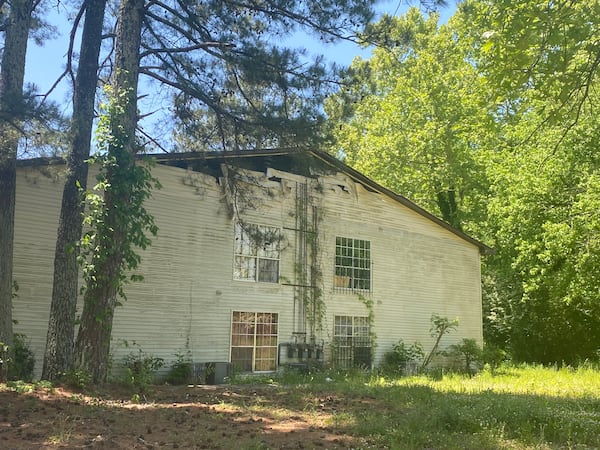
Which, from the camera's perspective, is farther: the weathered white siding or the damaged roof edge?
the weathered white siding

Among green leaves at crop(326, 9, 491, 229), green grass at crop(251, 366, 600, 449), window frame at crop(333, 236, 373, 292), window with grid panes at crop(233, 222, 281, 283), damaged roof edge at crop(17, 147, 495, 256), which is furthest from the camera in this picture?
green leaves at crop(326, 9, 491, 229)

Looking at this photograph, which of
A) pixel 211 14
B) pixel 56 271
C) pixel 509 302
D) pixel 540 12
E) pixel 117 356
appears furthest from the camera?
pixel 509 302

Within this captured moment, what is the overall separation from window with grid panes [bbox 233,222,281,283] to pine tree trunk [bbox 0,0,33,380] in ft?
19.3

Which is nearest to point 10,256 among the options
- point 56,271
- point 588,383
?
point 56,271

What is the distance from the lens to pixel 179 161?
14.4 metres

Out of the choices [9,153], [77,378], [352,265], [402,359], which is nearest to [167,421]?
[77,378]

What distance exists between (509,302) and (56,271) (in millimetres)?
20018

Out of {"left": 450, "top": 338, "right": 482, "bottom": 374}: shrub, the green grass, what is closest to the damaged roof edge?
{"left": 450, "top": 338, "right": 482, "bottom": 374}: shrub

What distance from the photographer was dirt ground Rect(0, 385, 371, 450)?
651 cm

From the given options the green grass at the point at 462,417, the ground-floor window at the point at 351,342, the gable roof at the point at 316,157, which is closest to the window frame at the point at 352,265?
the ground-floor window at the point at 351,342

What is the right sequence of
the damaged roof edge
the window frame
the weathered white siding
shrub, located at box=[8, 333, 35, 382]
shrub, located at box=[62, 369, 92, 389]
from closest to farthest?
shrub, located at box=[62, 369, 92, 389]
shrub, located at box=[8, 333, 35, 382]
the damaged roof edge
the weathered white siding
the window frame

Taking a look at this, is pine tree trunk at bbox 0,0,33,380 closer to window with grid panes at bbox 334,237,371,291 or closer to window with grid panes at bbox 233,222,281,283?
window with grid panes at bbox 233,222,281,283

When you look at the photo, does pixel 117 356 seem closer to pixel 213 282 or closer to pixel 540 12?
pixel 213 282

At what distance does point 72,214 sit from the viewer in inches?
406
